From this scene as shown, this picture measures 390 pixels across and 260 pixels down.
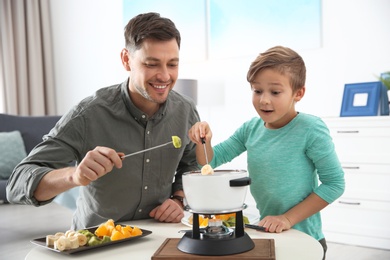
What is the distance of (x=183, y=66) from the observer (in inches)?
209

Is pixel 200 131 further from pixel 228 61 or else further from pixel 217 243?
pixel 228 61

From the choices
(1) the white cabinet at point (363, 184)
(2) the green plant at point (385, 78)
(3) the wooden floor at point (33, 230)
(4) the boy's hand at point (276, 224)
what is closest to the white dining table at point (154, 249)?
(4) the boy's hand at point (276, 224)

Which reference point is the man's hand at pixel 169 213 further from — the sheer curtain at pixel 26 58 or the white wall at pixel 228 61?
the sheer curtain at pixel 26 58

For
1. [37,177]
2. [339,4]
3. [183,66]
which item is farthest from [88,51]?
[37,177]

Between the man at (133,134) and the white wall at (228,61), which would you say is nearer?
the man at (133,134)

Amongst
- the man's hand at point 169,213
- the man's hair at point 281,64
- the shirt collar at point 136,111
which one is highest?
the man's hair at point 281,64

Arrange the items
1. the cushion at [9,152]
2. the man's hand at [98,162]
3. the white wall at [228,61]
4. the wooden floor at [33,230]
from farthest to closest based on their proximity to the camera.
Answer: the cushion at [9,152] → the white wall at [228,61] → the wooden floor at [33,230] → the man's hand at [98,162]

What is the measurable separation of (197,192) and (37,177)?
561 millimetres

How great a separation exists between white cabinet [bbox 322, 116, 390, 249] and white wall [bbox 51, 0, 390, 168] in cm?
54

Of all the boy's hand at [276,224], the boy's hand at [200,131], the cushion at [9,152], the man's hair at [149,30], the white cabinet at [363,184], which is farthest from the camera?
the cushion at [9,152]

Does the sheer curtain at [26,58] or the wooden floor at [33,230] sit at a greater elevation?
the sheer curtain at [26,58]

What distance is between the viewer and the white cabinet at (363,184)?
11.7 feet

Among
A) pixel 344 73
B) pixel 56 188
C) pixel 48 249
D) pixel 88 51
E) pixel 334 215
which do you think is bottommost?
pixel 334 215

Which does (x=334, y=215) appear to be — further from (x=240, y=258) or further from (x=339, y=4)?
(x=240, y=258)
